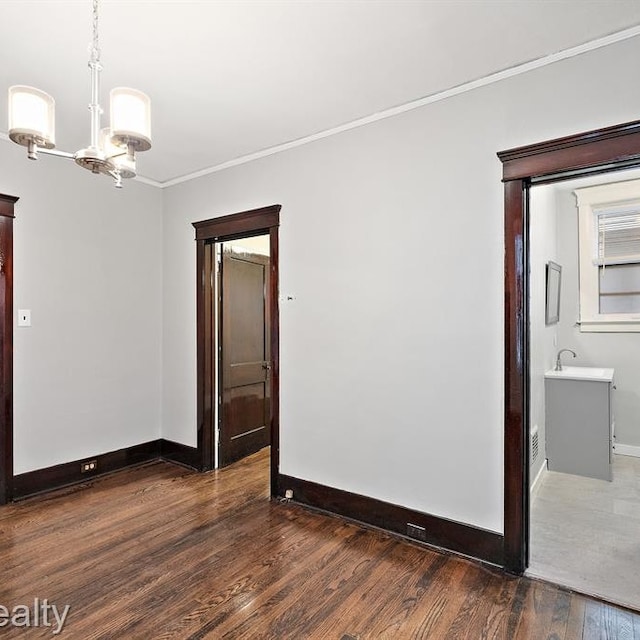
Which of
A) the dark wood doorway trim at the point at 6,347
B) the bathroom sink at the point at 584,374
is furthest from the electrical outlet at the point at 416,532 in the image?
the dark wood doorway trim at the point at 6,347

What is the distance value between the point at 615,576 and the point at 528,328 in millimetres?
1345

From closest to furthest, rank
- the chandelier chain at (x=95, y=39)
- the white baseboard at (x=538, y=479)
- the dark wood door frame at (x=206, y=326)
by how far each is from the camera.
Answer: the chandelier chain at (x=95, y=39) < the white baseboard at (x=538, y=479) < the dark wood door frame at (x=206, y=326)

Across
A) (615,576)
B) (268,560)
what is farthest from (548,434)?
(268,560)

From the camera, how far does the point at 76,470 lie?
11.8ft

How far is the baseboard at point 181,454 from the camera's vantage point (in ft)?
13.0

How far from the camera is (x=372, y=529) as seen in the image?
2.79m

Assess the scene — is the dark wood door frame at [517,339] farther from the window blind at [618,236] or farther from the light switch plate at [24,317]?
the light switch plate at [24,317]

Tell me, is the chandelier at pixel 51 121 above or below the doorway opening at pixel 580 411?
above

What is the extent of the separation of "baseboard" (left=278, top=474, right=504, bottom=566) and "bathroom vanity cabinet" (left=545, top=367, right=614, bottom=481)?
1870mm

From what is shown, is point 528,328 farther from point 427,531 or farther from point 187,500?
point 187,500

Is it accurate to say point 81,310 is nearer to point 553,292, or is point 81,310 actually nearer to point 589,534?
point 589,534

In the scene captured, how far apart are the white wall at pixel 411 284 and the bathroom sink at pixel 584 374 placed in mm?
1793

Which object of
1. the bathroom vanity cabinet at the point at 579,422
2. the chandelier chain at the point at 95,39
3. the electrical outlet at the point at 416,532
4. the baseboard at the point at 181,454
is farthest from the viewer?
the baseboard at the point at 181,454

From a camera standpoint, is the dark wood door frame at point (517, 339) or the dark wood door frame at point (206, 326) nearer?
the dark wood door frame at point (517, 339)
